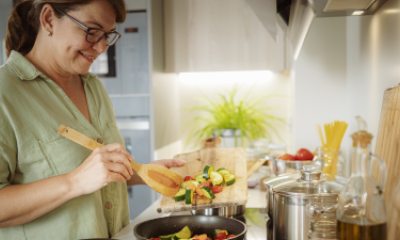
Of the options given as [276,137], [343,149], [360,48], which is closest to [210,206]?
[360,48]

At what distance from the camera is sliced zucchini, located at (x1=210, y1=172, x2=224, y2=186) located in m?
1.37

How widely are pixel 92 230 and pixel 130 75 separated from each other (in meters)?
1.50

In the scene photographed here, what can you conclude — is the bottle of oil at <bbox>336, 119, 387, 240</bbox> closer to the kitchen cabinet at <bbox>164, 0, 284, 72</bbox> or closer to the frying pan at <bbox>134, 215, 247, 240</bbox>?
the frying pan at <bbox>134, 215, 247, 240</bbox>

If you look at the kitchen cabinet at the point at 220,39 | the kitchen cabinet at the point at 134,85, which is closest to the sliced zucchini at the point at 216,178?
the kitchen cabinet at the point at 134,85

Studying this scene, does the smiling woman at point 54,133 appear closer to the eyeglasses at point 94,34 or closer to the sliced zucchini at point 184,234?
the eyeglasses at point 94,34

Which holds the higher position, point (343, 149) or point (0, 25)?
point (0, 25)

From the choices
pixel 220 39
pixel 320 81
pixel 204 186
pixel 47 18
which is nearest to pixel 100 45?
pixel 47 18

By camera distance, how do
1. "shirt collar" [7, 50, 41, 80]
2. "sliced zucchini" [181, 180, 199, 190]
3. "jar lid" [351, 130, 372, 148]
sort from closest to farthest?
"jar lid" [351, 130, 372, 148] < "shirt collar" [7, 50, 41, 80] < "sliced zucchini" [181, 180, 199, 190]

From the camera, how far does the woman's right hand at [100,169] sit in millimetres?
1021

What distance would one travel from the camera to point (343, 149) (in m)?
2.16

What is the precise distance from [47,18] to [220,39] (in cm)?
160

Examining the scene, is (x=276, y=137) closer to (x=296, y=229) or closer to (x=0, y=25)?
(x=0, y=25)

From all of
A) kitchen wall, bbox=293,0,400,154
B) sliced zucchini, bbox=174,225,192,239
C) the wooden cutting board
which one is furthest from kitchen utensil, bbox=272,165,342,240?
kitchen wall, bbox=293,0,400,154

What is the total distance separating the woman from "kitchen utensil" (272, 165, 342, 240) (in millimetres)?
372
